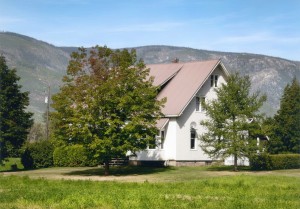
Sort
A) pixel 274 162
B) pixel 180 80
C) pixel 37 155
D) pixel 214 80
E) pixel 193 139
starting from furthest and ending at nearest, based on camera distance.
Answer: pixel 214 80
pixel 180 80
pixel 193 139
pixel 37 155
pixel 274 162

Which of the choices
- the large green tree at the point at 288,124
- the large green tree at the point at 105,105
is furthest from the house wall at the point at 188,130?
the large green tree at the point at 288,124

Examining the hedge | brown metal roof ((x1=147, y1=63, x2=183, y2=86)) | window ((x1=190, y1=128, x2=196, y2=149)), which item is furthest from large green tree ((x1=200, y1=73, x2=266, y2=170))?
brown metal roof ((x1=147, y1=63, x2=183, y2=86))

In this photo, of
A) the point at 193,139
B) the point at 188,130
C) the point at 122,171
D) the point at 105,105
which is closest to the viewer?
the point at 105,105

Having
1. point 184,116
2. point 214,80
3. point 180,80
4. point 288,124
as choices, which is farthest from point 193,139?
point 288,124

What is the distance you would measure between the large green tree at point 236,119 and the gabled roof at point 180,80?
5.82 m

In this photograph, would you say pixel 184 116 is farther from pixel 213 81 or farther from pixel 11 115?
pixel 11 115

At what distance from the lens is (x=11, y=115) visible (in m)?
45.7

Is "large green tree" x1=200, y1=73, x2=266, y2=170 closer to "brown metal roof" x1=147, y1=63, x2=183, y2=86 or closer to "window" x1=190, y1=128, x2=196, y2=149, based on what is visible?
"window" x1=190, y1=128, x2=196, y2=149

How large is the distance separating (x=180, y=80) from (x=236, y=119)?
36.3 ft

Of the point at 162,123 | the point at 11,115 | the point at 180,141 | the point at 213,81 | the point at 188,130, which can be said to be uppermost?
the point at 213,81

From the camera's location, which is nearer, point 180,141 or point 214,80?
point 180,141

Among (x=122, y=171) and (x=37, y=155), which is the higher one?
(x=37, y=155)

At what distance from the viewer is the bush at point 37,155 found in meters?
49.1

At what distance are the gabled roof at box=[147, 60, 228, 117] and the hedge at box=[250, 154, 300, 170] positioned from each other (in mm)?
8358
